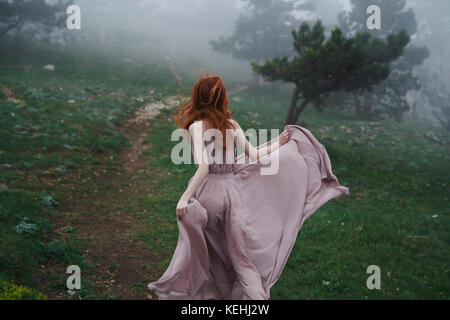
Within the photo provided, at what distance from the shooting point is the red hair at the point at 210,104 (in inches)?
149

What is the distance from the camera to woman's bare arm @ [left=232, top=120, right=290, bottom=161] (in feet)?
13.3

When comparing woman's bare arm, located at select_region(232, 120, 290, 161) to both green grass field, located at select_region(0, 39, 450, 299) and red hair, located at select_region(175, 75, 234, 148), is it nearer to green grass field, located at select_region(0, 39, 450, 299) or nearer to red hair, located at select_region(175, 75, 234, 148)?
red hair, located at select_region(175, 75, 234, 148)

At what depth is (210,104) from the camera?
3818mm

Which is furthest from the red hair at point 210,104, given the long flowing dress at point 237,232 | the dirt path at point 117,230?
the dirt path at point 117,230

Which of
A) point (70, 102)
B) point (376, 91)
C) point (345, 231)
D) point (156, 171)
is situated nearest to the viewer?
point (345, 231)

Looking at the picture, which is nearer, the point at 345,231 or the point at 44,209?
the point at 44,209

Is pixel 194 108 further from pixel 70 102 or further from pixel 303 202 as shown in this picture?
pixel 70 102

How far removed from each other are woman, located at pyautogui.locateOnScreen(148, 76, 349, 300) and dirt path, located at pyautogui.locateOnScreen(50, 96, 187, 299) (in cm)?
186

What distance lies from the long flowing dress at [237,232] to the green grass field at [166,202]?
1.91m

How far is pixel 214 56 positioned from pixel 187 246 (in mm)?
55909

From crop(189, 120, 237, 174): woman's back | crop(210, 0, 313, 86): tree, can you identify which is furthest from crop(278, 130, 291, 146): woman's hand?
crop(210, 0, 313, 86): tree

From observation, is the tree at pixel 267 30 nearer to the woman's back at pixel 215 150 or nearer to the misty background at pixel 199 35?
the misty background at pixel 199 35

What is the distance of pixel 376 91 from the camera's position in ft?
100

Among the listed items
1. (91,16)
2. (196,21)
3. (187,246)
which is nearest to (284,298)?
(187,246)
